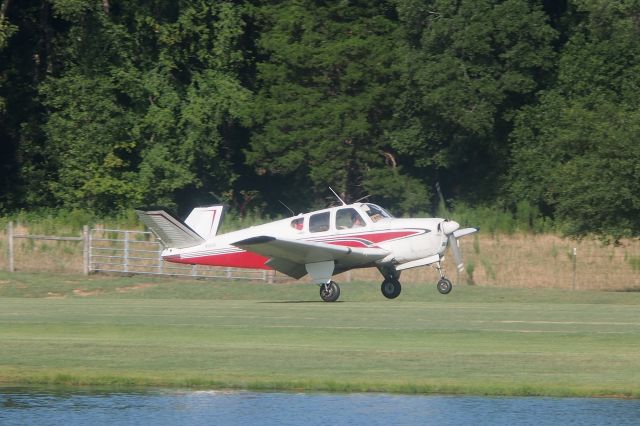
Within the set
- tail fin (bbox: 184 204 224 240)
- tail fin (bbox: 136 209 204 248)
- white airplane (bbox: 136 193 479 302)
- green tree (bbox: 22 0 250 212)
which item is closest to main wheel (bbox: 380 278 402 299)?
white airplane (bbox: 136 193 479 302)

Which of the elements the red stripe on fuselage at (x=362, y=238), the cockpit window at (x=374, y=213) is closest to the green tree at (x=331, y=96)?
the cockpit window at (x=374, y=213)

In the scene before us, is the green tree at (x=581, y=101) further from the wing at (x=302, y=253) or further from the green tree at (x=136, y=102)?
the green tree at (x=136, y=102)

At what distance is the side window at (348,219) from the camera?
93.7 feet

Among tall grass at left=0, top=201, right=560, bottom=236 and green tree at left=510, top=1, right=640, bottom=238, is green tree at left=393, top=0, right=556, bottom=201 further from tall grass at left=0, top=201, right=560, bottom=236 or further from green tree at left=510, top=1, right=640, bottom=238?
tall grass at left=0, top=201, right=560, bottom=236

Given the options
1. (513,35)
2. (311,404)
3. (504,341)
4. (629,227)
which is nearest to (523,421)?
(311,404)

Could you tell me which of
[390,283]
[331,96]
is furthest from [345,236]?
[331,96]

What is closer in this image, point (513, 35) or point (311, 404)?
point (311, 404)

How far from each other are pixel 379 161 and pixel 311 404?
1438 inches

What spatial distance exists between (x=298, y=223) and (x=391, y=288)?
2.63 m

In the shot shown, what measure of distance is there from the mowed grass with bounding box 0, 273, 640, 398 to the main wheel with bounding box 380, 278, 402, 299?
53 cm

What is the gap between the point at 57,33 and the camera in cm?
5125

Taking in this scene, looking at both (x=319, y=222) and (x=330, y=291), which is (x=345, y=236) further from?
(x=330, y=291)

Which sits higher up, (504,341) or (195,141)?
(195,141)

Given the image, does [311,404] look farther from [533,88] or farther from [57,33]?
[57,33]
